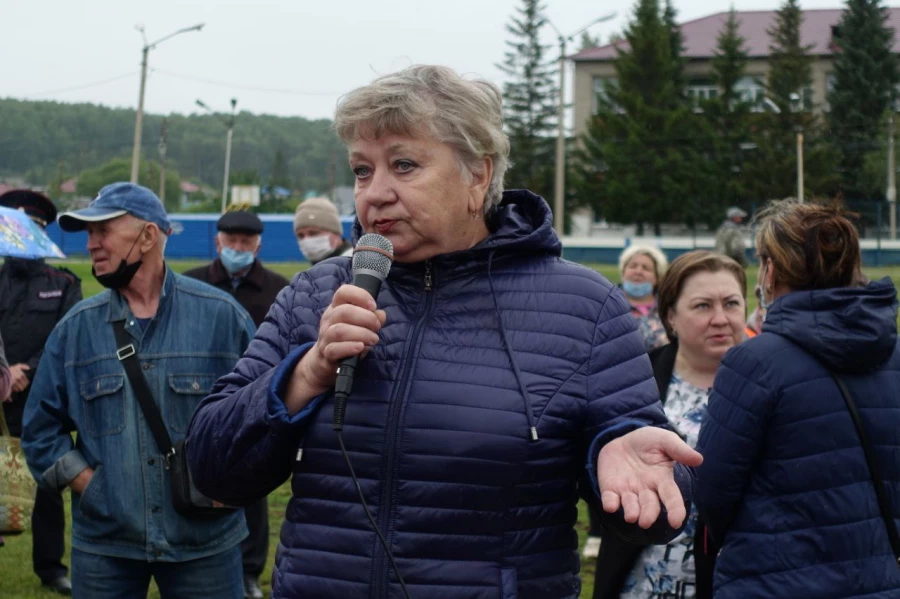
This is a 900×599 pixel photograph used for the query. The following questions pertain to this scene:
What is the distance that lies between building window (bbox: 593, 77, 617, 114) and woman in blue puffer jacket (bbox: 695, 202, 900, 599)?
2674 inches

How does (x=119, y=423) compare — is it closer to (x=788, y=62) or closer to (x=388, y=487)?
(x=388, y=487)

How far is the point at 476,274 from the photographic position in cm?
260

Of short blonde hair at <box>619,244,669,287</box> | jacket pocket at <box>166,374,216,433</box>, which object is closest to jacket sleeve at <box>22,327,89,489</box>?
jacket pocket at <box>166,374,216,433</box>

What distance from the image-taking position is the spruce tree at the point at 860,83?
6506 cm

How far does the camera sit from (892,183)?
189 ft

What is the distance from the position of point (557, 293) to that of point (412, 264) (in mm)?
347

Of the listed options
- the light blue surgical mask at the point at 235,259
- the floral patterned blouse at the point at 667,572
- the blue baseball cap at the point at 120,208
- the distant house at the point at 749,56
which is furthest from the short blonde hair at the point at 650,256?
the distant house at the point at 749,56

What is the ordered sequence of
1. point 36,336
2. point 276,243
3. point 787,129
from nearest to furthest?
point 36,336 → point 276,243 → point 787,129

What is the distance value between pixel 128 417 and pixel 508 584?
245cm

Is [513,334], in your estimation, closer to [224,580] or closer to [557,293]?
[557,293]

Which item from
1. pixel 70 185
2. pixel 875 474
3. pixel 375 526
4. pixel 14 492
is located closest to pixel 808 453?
pixel 875 474

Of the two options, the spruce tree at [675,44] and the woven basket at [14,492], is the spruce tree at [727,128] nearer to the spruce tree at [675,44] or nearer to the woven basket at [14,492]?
the spruce tree at [675,44]

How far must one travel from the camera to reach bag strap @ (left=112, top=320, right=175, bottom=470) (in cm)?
435

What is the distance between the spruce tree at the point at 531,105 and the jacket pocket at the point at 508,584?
67.5 meters
